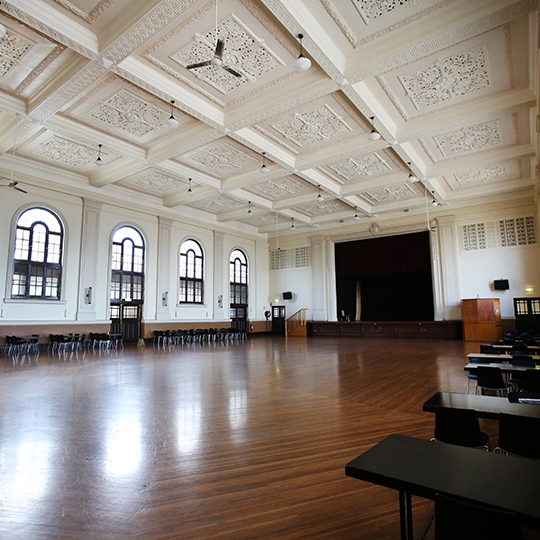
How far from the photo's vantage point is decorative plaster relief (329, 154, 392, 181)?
1168cm

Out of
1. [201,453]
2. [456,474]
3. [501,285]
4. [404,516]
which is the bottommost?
[201,453]

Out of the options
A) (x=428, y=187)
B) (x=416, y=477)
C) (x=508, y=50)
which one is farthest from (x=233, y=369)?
(x=428, y=187)

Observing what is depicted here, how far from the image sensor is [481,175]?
13.0 metres

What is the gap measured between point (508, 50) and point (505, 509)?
811 centimetres

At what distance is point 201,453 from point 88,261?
1169 centimetres

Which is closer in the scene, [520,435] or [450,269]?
[520,435]

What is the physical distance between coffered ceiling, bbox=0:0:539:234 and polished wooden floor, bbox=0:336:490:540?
5.55 metres

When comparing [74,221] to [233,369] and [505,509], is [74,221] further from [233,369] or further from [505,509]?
[505,509]

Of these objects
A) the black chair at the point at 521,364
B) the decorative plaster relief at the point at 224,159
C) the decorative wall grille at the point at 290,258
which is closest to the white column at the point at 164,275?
the decorative plaster relief at the point at 224,159

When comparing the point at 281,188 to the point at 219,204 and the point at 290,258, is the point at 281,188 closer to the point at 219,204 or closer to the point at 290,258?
the point at 219,204

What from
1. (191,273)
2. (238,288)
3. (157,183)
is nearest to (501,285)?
(238,288)

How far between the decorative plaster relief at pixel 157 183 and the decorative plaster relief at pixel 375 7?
8.74 m

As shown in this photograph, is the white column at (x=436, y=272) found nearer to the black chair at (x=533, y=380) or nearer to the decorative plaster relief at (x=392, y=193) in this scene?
the decorative plaster relief at (x=392, y=193)

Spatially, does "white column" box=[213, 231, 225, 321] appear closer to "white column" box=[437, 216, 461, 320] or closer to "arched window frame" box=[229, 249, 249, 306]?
"arched window frame" box=[229, 249, 249, 306]
